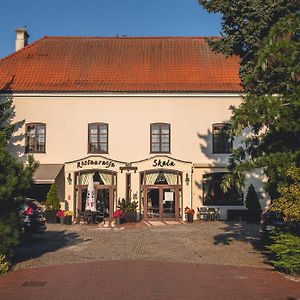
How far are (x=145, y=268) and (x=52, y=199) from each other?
14672 mm

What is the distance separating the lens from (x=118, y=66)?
3067cm

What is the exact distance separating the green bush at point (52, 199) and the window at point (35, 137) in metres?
2.77

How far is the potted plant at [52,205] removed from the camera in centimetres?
2670

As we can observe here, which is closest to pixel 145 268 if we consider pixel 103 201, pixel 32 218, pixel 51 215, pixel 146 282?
pixel 146 282

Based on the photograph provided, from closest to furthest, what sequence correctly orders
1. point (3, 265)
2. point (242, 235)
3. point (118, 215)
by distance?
point (3, 265), point (242, 235), point (118, 215)

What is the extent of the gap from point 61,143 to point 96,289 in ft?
60.4

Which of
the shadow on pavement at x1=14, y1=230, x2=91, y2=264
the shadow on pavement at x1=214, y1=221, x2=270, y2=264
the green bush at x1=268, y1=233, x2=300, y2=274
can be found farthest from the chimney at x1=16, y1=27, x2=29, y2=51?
the green bush at x1=268, y1=233, x2=300, y2=274

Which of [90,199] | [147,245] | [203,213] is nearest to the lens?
[147,245]

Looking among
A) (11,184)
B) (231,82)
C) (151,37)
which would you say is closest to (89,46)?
(151,37)

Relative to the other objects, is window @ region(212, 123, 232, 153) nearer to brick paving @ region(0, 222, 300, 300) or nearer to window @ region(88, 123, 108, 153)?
window @ region(88, 123, 108, 153)

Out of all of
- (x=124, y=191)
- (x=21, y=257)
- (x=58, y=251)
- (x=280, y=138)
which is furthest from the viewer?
(x=124, y=191)

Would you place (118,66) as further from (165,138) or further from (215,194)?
(215,194)

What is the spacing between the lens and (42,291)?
10828 mm

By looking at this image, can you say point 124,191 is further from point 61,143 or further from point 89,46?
point 89,46
